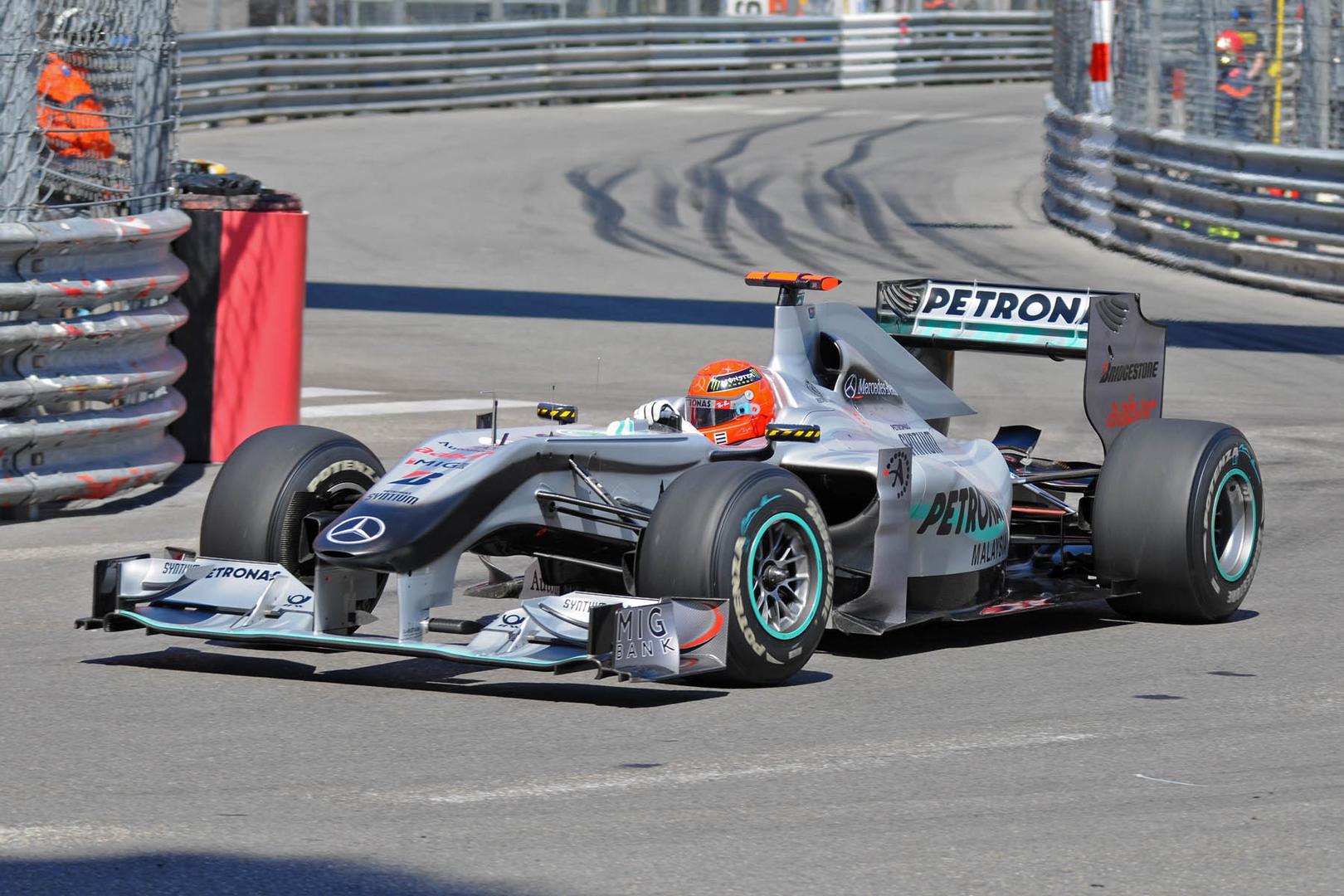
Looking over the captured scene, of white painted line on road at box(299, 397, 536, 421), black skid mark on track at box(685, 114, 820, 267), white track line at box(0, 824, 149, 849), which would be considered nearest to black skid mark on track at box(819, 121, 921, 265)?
black skid mark on track at box(685, 114, 820, 267)

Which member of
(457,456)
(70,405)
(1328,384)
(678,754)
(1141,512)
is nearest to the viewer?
(678,754)

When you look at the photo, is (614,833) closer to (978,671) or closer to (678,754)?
(678,754)

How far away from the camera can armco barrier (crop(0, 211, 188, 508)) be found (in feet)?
32.9

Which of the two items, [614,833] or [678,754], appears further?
[678,754]

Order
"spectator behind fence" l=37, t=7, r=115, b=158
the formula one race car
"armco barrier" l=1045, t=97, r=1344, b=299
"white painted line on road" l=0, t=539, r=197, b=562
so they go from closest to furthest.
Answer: the formula one race car → "white painted line on road" l=0, t=539, r=197, b=562 → "spectator behind fence" l=37, t=7, r=115, b=158 → "armco barrier" l=1045, t=97, r=1344, b=299

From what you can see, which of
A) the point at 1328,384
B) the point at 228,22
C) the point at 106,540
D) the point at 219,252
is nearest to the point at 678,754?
the point at 106,540

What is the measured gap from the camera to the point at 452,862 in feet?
16.3

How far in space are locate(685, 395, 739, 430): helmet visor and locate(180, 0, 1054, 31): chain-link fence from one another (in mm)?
24873

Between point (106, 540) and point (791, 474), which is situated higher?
point (791, 474)

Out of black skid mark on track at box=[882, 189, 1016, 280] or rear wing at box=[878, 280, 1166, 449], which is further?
black skid mark on track at box=[882, 189, 1016, 280]

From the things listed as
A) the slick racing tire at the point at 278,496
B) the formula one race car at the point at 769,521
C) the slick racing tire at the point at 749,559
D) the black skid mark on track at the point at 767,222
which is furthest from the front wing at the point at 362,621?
the black skid mark on track at the point at 767,222

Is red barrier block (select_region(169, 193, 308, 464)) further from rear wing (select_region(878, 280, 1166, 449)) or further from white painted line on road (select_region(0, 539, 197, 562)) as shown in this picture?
rear wing (select_region(878, 280, 1166, 449))

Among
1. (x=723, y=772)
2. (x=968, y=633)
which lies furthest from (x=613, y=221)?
(x=723, y=772)

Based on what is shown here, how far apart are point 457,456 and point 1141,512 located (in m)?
2.69
